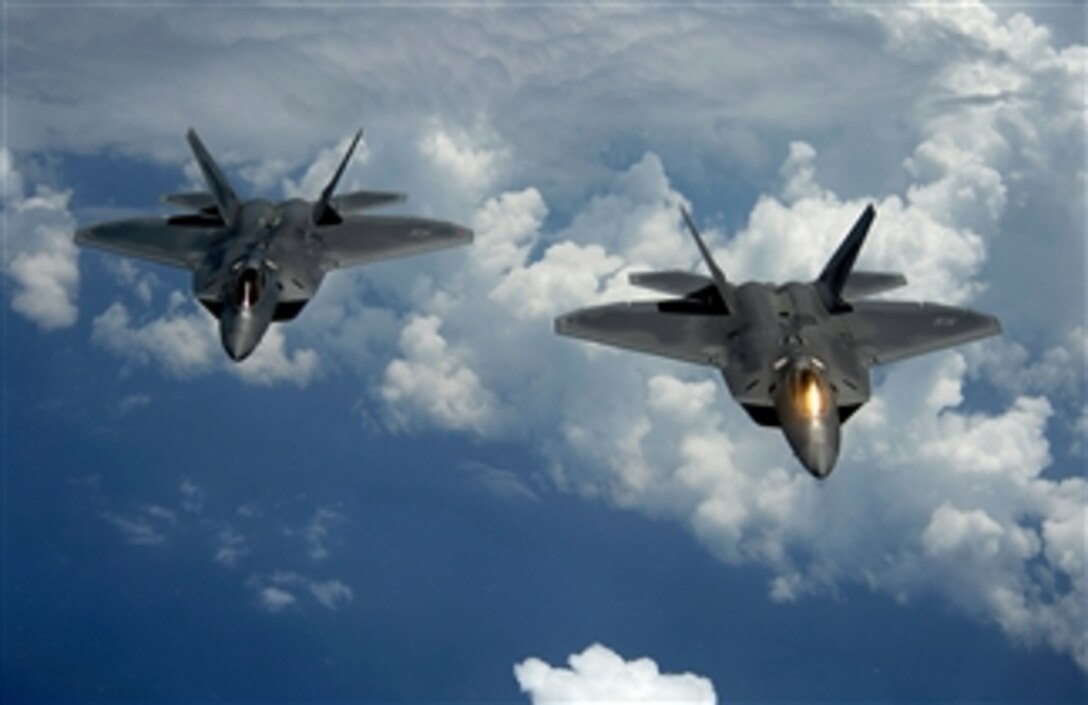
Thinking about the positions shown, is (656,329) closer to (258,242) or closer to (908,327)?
(908,327)

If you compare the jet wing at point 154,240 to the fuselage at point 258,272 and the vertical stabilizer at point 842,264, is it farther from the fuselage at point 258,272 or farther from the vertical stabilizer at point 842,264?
the vertical stabilizer at point 842,264

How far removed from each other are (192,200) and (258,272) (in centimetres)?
1157

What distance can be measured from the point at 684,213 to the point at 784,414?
28.8 ft

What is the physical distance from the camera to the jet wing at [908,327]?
30.3 meters

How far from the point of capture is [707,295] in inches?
1309

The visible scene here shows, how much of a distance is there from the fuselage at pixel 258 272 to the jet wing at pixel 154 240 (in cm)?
94

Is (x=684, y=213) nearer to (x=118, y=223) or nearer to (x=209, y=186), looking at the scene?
(x=209, y=186)

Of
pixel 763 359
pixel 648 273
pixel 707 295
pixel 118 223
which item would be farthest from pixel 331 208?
pixel 763 359

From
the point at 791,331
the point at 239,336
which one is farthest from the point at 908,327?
the point at 239,336

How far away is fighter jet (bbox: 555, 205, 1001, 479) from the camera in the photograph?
26.2m

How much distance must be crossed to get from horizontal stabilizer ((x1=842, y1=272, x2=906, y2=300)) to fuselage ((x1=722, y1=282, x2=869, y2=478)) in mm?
3359

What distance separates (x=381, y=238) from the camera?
36.8m

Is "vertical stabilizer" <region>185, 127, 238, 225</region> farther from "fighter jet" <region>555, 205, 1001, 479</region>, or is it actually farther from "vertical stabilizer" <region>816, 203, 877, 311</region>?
"vertical stabilizer" <region>816, 203, 877, 311</region>

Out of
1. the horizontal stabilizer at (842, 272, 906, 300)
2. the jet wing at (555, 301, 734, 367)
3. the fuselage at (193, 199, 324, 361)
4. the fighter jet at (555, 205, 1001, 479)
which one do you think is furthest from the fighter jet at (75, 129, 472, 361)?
the horizontal stabilizer at (842, 272, 906, 300)
